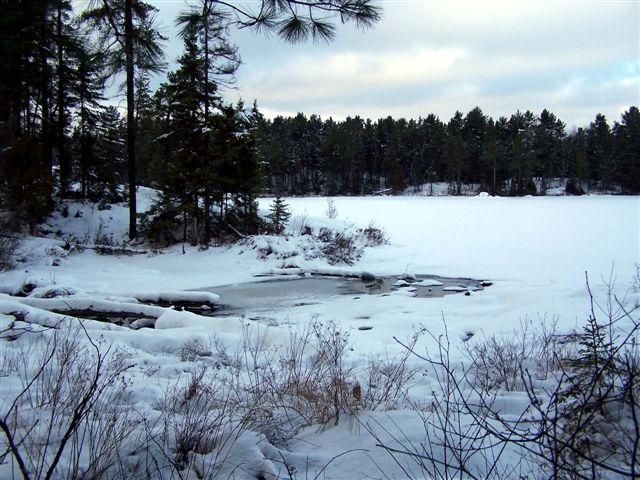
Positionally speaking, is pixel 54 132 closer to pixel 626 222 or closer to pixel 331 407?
pixel 331 407

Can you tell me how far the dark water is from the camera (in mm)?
10391

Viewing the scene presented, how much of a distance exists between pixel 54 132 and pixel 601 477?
24.0 metres

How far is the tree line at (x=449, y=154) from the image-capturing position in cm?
6375

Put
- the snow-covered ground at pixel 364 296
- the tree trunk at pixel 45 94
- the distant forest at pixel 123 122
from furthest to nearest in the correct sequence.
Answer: the tree trunk at pixel 45 94
the distant forest at pixel 123 122
the snow-covered ground at pixel 364 296

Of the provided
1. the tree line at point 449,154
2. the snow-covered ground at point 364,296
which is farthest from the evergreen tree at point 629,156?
the snow-covered ground at point 364,296

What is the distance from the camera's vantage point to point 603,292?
9.06 m

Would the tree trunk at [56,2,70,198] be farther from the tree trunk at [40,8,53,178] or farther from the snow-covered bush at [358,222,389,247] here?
the snow-covered bush at [358,222,389,247]

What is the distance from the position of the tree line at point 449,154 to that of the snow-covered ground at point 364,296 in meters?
45.8

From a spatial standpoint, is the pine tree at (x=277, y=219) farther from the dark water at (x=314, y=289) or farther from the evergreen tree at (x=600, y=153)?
the evergreen tree at (x=600, y=153)

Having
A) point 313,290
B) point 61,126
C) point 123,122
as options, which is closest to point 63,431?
point 313,290

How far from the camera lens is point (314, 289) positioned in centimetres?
1201

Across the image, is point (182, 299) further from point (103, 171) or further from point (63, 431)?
point (103, 171)

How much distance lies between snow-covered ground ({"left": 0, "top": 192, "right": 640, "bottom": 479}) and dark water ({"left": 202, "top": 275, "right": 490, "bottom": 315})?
388 millimetres

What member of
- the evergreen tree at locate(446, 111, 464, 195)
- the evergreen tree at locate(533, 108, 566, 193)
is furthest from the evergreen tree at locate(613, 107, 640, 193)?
the evergreen tree at locate(446, 111, 464, 195)
